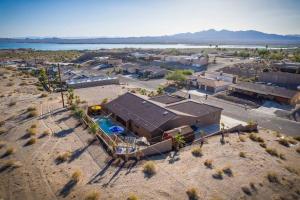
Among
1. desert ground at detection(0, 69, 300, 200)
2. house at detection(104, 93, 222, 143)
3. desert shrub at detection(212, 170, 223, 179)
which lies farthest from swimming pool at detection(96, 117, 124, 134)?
desert shrub at detection(212, 170, 223, 179)

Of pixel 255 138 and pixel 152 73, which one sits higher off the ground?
pixel 152 73

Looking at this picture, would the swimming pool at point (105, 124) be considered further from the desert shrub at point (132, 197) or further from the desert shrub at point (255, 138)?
the desert shrub at point (255, 138)

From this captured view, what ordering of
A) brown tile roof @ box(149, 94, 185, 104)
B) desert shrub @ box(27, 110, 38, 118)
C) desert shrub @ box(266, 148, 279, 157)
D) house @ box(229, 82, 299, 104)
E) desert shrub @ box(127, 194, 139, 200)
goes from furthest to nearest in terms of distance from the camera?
1. house @ box(229, 82, 299, 104)
2. brown tile roof @ box(149, 94, 185, 104)
3. desert shrub @ box(27, 110, 38, 118)
4. desert shrub @ box(266, 148, 279, 157)
5. desert shrub @ box(127, 194, 139, 200)

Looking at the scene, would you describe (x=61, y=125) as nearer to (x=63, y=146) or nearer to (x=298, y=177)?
(x=63, y=146)

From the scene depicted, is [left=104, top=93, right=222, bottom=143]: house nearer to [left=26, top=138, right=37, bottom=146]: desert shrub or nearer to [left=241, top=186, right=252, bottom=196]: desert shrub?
[left=26, top=138, right=37, bottom=146]: desert shrub

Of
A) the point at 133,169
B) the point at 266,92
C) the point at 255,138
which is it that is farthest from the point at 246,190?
→ the point at 266,92

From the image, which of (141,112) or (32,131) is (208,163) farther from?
(32,131)

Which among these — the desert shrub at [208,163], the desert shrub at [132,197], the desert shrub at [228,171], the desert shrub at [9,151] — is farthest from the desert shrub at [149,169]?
the desert shrub at [9,151]
